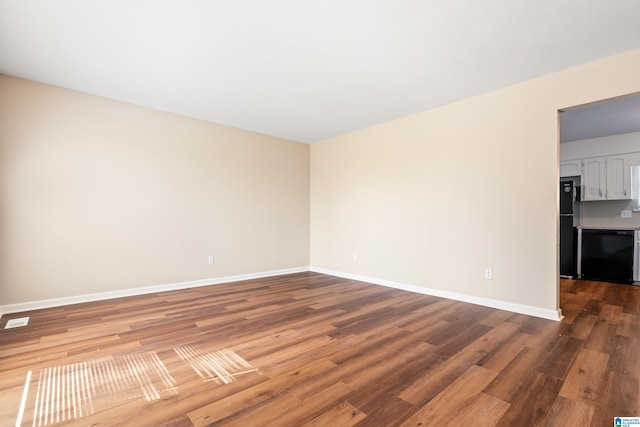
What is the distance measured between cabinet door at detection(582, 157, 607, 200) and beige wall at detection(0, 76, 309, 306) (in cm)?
575

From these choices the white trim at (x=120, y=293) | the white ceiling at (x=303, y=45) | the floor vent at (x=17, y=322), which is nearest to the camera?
the white ceiling at (x=303, y=45)

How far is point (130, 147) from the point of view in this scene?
386 cm

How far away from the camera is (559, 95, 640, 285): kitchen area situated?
4594 millimetres

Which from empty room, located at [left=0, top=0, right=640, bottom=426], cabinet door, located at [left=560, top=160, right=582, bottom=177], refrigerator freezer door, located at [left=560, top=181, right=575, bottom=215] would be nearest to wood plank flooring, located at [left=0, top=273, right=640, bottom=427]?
empty room, located at [left=0, top=0, right=640, bottom=426]

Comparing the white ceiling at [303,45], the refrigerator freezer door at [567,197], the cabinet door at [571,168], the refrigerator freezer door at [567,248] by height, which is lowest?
the refrigerator freezer door at [567,248]

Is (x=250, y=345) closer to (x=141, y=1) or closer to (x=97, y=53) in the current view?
(x=141, y=1)

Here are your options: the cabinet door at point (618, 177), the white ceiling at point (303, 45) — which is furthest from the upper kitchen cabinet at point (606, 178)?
the white ceiling at point (303, 45)

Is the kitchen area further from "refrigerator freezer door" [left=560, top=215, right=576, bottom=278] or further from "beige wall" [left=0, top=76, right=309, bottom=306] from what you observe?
"beige wall" [left=0, top=76, right=309, bottom=306]

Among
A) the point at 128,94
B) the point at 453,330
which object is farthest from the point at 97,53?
the point at 453,330

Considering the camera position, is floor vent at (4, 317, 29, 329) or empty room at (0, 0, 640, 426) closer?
empty room at (0, 0, 640, 426)

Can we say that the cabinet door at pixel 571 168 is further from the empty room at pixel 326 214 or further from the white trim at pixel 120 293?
the white trim at pixel 120 293

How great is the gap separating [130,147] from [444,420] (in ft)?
14.6

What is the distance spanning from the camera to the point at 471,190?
359 cm

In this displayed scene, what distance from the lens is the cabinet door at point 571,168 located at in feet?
17.8
